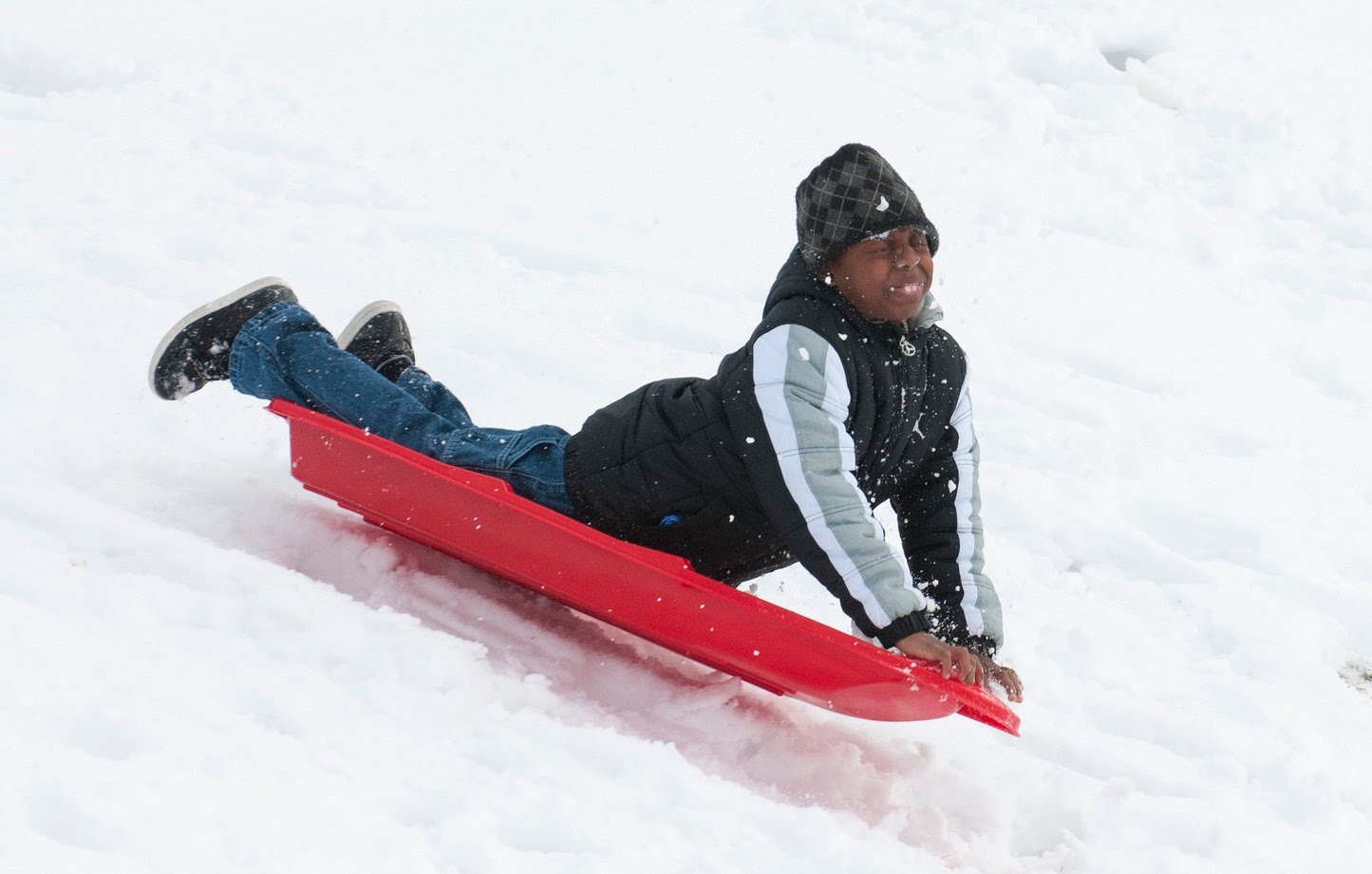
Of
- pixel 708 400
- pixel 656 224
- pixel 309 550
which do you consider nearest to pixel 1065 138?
pixel 656 224

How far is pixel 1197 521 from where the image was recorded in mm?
3572

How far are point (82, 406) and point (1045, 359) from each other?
3.03m

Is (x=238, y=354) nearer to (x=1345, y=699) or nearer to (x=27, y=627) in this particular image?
(x=27, y=627)

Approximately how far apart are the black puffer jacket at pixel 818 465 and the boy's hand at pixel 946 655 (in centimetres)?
3

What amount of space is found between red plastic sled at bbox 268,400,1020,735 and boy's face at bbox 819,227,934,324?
61cm

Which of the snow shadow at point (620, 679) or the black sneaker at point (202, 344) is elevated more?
the black sneaker at point (202, 344)

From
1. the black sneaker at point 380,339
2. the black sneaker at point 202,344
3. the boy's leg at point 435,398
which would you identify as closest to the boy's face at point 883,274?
the boy's leg at point 435,398

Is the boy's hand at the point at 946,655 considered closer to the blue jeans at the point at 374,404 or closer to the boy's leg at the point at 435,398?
the blue jeans at the point at 374,404

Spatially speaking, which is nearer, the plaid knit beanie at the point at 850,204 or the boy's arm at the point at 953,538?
the plaid knit beanie at the point at 850,204

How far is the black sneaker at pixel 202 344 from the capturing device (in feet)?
9.30

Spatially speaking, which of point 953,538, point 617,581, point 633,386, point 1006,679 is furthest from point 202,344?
point 1006,679

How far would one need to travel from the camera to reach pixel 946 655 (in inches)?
88.9

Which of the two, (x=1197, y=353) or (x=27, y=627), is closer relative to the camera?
(x=27, y=627)

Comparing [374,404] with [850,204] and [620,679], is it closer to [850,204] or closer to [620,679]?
[620,679]
